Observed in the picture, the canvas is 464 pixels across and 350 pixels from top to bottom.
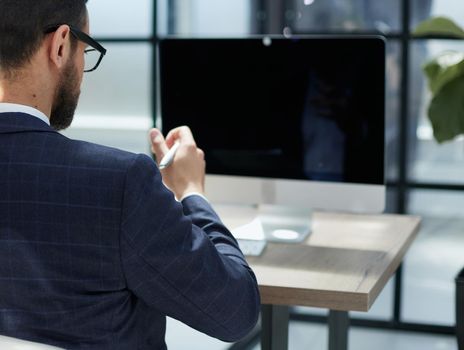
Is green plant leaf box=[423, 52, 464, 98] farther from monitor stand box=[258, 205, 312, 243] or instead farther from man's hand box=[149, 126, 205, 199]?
man's hand box=[149, 126, 205, 199]

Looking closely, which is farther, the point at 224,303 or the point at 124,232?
the point at 224,303

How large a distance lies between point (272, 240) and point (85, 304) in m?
1.00

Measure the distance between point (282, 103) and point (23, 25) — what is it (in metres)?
1.12

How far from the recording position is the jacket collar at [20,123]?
4.51ft

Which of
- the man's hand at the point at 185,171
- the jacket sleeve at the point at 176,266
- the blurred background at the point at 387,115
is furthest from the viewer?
the blurred background at the point at 387,115

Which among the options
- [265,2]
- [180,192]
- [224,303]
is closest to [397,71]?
[265,2]

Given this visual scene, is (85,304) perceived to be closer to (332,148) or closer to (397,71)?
(332,148)

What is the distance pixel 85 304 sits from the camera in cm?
137

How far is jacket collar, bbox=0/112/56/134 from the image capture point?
138cm

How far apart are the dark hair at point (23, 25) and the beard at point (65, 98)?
8cm

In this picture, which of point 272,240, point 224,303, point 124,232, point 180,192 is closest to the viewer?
point 124,232

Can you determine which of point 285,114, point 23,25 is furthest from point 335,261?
point 23,25

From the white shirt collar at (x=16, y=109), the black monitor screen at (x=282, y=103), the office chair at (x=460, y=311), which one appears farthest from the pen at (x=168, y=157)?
the office chair at (x=460, y=311)

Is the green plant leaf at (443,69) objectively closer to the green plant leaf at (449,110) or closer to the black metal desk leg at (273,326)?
the green plant leaf at (449,110)
